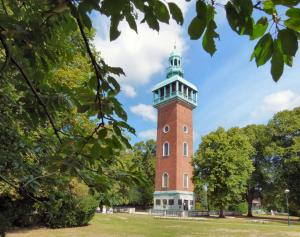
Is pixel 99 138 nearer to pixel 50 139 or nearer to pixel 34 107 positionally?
pixel 34 107

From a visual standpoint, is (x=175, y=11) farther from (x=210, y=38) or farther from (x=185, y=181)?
(x=185, y=181)

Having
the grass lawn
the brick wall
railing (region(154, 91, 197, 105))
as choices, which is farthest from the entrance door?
the grass lawn

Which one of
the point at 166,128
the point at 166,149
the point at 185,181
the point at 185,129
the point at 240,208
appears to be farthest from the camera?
the point at 240,208

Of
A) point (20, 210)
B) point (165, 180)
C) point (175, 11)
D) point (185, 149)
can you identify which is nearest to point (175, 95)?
point (185, 149)

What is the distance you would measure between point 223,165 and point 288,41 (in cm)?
3499

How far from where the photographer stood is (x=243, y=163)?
35500 mm

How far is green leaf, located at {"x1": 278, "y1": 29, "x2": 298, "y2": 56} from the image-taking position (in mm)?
1135

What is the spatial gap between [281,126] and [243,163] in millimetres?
8093

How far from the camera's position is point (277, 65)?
1.23 metres

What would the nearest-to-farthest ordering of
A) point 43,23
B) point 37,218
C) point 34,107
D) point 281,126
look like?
point 43,23 → point 34,107 → point 37,218 → point 281,126

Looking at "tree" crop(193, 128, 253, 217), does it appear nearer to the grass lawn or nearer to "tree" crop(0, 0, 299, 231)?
the grass lawn

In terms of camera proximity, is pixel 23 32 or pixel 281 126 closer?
pixel 23 32

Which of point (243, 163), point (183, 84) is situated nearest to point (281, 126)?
point (243, 163)

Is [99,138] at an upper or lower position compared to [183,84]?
lower
